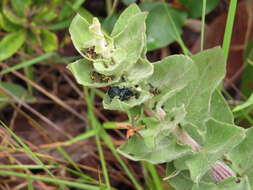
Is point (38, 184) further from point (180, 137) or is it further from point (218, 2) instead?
point (218, 2)

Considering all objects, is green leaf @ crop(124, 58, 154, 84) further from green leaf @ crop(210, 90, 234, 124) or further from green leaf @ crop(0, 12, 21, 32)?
green leaf @ crop(0, 12, 21, 32)

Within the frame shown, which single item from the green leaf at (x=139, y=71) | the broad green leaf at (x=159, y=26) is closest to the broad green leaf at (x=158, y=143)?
the green leaf at (x=139, y=71)

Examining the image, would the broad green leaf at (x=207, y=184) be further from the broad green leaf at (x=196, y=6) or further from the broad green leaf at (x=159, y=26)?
the broad green leaf at (x=196, y=6)

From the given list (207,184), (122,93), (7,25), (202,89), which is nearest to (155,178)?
(207,184)

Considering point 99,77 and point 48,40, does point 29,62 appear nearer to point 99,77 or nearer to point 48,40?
point 48,40

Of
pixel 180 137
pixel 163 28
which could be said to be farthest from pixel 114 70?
pixel 163 28

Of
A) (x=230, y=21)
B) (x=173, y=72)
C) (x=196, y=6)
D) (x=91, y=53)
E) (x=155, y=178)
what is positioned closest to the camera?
(x=91, y=53)

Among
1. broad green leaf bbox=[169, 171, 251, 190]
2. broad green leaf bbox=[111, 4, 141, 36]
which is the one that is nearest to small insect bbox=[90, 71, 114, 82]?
broad green leaf bbox=[111, 4, 141, 36]
